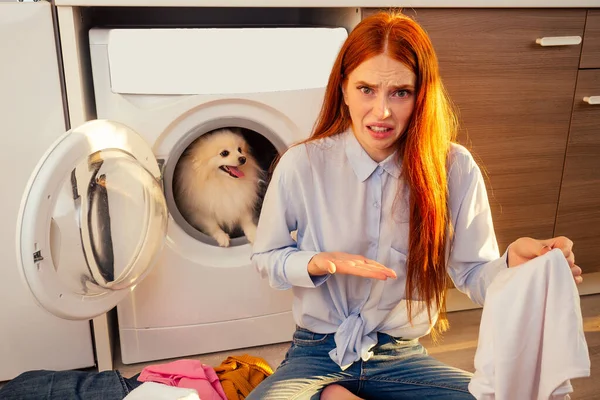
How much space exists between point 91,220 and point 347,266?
2.10 feet

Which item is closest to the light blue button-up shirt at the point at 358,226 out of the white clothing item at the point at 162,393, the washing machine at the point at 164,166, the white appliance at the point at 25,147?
the white clothing item at the point at 162,393

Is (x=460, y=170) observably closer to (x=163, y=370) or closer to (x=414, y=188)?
(x=414, y=188)

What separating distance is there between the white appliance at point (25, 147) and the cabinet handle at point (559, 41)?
4.01 ft

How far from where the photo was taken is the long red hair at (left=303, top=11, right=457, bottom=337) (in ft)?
3.59

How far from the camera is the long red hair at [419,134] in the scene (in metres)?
1.09

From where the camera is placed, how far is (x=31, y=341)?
1.58 m

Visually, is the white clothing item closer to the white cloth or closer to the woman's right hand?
the woman's right hand

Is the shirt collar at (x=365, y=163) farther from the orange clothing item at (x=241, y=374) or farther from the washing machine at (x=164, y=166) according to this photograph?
the orange clothing item at (x=241, y=374)

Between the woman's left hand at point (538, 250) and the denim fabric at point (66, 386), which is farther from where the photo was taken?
the denim fabric at point (66, 386)

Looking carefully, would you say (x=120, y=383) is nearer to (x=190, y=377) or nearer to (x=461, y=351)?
(x=190, y=377)

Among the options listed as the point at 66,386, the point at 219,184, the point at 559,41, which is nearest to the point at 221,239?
the point at 219,184

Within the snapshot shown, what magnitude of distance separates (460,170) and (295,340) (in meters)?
0.46

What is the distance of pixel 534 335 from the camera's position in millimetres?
917

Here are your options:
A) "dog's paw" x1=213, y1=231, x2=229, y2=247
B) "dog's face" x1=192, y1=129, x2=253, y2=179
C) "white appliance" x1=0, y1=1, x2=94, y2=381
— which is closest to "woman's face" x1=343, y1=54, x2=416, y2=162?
"dog's face" x1=192, y1=129, x2=253, y2=179
